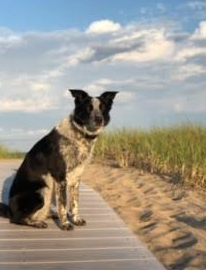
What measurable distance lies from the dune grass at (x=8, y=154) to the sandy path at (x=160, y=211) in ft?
16.3

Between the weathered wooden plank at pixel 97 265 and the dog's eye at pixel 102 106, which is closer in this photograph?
the weathered wooden plank at pixel 97 265

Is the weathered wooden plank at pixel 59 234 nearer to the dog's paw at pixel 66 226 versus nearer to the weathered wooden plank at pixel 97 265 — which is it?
the dog's paw at pixel 66 226

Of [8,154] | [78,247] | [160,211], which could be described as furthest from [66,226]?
[8,154]

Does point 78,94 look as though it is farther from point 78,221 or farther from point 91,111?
point 78,221

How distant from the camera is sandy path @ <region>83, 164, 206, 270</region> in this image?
537cm

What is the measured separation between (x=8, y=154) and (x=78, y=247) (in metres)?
11.2

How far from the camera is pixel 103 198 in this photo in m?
8.49

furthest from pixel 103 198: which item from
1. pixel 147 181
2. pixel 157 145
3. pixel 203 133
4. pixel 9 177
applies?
pixel 203 133

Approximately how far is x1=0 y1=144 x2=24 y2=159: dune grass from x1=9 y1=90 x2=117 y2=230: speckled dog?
9715 millimetres

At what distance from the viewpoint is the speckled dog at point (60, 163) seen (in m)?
6.14

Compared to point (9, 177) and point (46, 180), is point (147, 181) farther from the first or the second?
point (46, 180)

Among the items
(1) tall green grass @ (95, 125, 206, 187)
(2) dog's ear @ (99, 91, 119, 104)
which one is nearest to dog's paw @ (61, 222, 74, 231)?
(2) dog's ear @ (99, 91, 119, 104)

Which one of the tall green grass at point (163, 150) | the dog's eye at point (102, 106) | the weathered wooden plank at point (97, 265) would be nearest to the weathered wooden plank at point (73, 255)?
the weathered wooden plank at point (97, 265)

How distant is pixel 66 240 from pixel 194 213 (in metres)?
2.25
